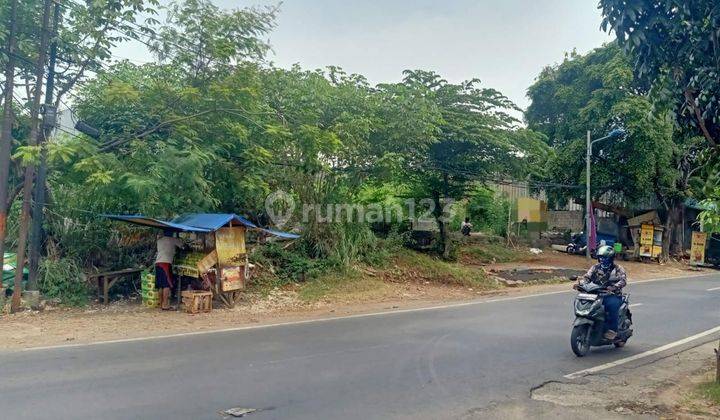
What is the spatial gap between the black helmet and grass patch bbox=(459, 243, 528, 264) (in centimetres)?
1491

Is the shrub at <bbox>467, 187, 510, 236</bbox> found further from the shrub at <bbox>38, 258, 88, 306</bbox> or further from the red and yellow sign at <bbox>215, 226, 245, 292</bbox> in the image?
the shrub at <bbox>38, 258, 88, 306</bbox>

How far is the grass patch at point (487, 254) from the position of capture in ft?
78.8

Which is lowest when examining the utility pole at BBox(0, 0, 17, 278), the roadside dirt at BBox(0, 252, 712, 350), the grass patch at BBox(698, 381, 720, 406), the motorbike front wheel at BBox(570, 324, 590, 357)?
the roadside dirt at BBox(0, 252, 712, 350)

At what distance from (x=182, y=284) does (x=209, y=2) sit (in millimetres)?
7054

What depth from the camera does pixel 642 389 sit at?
6.52 meters

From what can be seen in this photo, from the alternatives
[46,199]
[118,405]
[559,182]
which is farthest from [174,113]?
[559,182]

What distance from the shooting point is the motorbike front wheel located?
7.91 m

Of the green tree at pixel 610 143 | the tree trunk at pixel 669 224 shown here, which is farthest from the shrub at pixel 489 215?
the tree trunk at pixel 669 224

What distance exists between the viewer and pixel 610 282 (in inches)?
326

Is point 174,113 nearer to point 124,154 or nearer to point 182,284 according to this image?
point 124,154

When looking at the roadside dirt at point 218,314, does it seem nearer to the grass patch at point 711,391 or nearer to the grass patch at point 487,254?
the grass patch at point 487,254

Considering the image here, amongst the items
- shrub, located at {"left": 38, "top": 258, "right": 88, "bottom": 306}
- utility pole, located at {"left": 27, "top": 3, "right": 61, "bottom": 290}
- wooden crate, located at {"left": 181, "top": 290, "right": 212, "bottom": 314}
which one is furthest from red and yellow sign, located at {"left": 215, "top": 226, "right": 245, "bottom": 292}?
utility pole, located at {"left": 27, "top": 3, "right": 61, "bottom": 290}

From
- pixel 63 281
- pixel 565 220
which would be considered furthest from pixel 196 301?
pixel 565 220

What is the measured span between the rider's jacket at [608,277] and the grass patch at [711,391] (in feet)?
6.42
